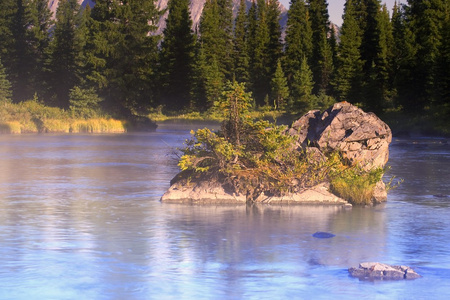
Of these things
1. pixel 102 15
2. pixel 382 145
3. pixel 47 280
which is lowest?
pixel 47 280

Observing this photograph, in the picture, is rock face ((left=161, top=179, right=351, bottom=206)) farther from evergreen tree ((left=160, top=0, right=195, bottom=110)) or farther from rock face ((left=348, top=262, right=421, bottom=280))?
evergreen tree ((left=160, top=0, right=195, bottom=110))

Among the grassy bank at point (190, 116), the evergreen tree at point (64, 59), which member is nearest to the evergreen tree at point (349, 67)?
the grassy bank at point (190, 116)

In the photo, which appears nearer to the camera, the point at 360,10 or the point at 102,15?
the point at 102,15

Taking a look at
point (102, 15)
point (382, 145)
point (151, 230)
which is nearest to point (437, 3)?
point (102, 15)

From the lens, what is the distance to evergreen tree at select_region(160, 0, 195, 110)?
101m

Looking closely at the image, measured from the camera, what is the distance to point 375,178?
18531mm

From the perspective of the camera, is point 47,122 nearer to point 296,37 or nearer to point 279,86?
point 279,86

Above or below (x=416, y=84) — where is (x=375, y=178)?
below

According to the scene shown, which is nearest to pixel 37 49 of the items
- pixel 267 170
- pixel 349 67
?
pixel 349 67

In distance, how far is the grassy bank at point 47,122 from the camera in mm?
57344

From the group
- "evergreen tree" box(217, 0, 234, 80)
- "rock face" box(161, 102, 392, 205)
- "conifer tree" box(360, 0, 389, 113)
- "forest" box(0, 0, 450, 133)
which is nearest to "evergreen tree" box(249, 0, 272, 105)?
"forest" box(0, 0, 450, 133)

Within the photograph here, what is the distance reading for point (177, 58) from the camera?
10194 cm

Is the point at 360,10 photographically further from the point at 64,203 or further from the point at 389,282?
the point at 389,282

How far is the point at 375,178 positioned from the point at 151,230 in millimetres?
6759
